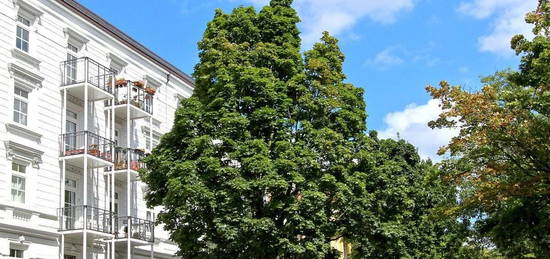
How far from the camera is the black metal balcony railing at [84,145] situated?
80.3 feet

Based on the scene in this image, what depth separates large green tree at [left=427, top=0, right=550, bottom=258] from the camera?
17219mm

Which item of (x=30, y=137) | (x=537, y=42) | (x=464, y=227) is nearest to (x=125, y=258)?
(x=30, y=137)

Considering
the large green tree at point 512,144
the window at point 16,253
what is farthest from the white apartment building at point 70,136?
the large green tree at point 512,144

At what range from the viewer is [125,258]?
27641 mm

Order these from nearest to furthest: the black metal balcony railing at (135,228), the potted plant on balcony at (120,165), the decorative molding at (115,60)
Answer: the black metal balcony railing at (135,228)
the potted plant on balcony at (120,165)
the decorative molding at (115,60)

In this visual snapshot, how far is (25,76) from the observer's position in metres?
23.2

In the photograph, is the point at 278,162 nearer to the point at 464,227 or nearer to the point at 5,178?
the point at 464,227

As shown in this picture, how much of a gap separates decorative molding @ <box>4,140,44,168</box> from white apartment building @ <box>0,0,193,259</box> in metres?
0.04

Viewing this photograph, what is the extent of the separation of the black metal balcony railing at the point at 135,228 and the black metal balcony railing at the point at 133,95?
15.6 ft

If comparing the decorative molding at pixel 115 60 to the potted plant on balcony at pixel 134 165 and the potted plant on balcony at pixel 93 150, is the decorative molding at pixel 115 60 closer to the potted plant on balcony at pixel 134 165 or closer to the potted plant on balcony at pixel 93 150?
the potted plant on balcony at pixel 134 165

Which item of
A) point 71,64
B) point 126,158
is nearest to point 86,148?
point 71,64

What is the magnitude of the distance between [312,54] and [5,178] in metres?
10.9

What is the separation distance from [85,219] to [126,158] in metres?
5.02

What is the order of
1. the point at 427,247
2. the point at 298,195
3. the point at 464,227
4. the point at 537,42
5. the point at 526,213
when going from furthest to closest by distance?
the point at 427,247
the point at 464,227
the point at 298,195
the point at 526,213
the point at 537,42
